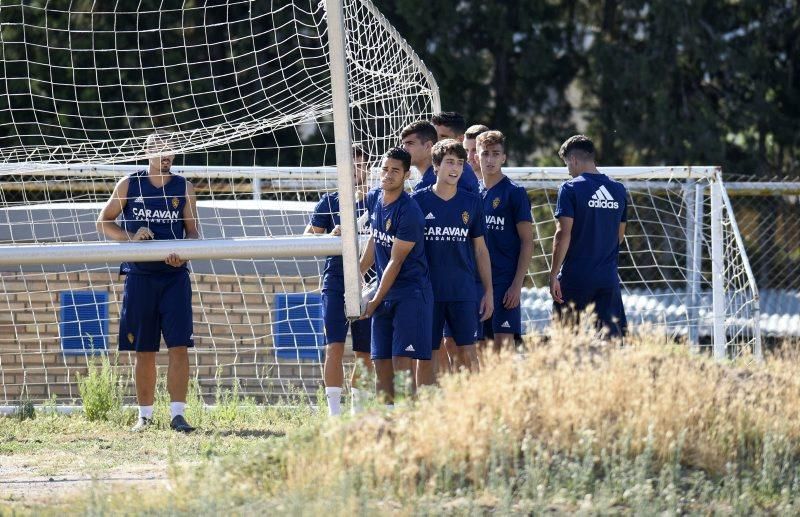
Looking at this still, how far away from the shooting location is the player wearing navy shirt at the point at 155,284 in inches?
344

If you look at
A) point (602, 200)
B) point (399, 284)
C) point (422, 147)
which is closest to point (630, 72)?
point (602, 200)

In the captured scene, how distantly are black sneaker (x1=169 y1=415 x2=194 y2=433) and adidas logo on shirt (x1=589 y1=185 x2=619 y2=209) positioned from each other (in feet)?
10.3

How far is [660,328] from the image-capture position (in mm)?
6527

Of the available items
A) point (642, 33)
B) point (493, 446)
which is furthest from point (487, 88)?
point (493, 446)

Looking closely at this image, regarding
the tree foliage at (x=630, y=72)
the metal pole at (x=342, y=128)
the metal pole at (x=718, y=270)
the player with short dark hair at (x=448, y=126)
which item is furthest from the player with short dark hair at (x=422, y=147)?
the tree foliage at (x=630, y=72)

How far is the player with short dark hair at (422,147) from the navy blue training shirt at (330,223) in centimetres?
46

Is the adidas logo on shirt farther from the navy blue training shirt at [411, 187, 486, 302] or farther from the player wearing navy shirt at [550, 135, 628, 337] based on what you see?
the navy blue training shirt at [411, 187, 486, 302]

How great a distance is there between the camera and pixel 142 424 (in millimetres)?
8789

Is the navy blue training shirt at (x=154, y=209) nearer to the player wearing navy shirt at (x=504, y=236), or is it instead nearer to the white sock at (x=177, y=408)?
the white sock at (x=177, y=408)

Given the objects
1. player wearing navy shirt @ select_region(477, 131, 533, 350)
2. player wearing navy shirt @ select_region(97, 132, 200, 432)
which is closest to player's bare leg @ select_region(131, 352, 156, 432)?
player wearing navy shirt @ select_region(97, 132, 200, 432)

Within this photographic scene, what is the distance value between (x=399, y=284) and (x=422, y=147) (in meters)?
1.14

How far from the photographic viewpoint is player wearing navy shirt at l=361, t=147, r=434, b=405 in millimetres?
7387

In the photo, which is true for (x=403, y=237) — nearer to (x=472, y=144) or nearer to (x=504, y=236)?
(x=504, y=236)

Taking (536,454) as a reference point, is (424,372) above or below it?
above
